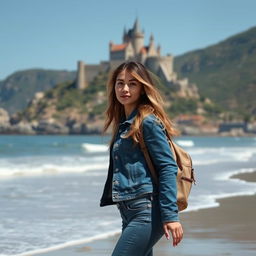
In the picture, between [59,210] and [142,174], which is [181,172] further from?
[59,210]

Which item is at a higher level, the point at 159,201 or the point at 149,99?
the point at 149,99

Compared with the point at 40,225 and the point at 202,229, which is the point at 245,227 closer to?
the point at 202,229

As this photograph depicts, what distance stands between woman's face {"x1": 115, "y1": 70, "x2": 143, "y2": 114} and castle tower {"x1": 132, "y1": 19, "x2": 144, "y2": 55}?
119 m

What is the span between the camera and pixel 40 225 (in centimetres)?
771

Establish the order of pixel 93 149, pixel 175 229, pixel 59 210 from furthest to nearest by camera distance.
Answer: pixel 93 149 → pixel 59 210 → pixel 175 229

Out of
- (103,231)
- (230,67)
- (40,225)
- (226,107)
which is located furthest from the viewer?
Result: (230,67)

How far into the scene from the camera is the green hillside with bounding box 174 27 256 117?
153 meters

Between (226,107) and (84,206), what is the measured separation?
142173mm

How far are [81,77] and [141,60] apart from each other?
1431cm

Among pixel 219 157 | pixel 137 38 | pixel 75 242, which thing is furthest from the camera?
pixel 137 38

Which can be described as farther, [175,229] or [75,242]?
[75,242]

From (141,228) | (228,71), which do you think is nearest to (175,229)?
(141,228)

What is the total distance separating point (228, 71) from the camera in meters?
167

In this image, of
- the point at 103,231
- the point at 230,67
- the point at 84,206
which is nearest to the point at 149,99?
the point at 103,231
